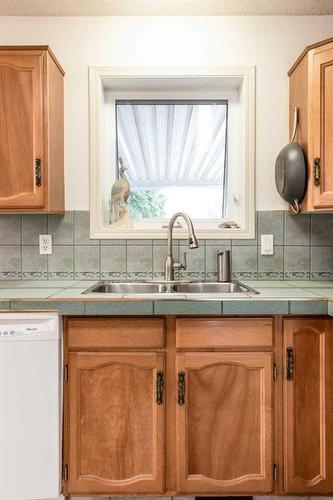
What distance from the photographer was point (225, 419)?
1531 mm

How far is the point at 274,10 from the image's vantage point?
2.08 metres

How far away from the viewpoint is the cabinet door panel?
1.54 metres

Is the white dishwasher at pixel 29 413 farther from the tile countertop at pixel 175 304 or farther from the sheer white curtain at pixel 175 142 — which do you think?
the sheer white curtain at pixel 175 142

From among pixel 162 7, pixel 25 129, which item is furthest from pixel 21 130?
pixel 162 7

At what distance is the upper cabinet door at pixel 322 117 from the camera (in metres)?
1.74

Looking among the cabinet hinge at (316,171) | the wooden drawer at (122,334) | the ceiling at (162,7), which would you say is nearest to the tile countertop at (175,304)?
the wooden drawer at (122,334)

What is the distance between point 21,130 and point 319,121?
54.6 inches

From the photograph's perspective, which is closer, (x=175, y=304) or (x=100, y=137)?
(x=175, y=304)

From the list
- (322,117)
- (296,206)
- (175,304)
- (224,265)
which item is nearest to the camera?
(175,304)

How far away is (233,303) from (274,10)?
1637 mm

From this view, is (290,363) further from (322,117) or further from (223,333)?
(322,117)

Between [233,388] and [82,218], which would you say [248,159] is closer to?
[82,218]

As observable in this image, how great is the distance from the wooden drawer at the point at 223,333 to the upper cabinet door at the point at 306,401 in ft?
0.35

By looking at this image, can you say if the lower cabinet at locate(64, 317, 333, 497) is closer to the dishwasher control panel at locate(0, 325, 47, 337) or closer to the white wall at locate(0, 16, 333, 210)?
the dishwasher control panel at locate(0, 325, 47, 337)
